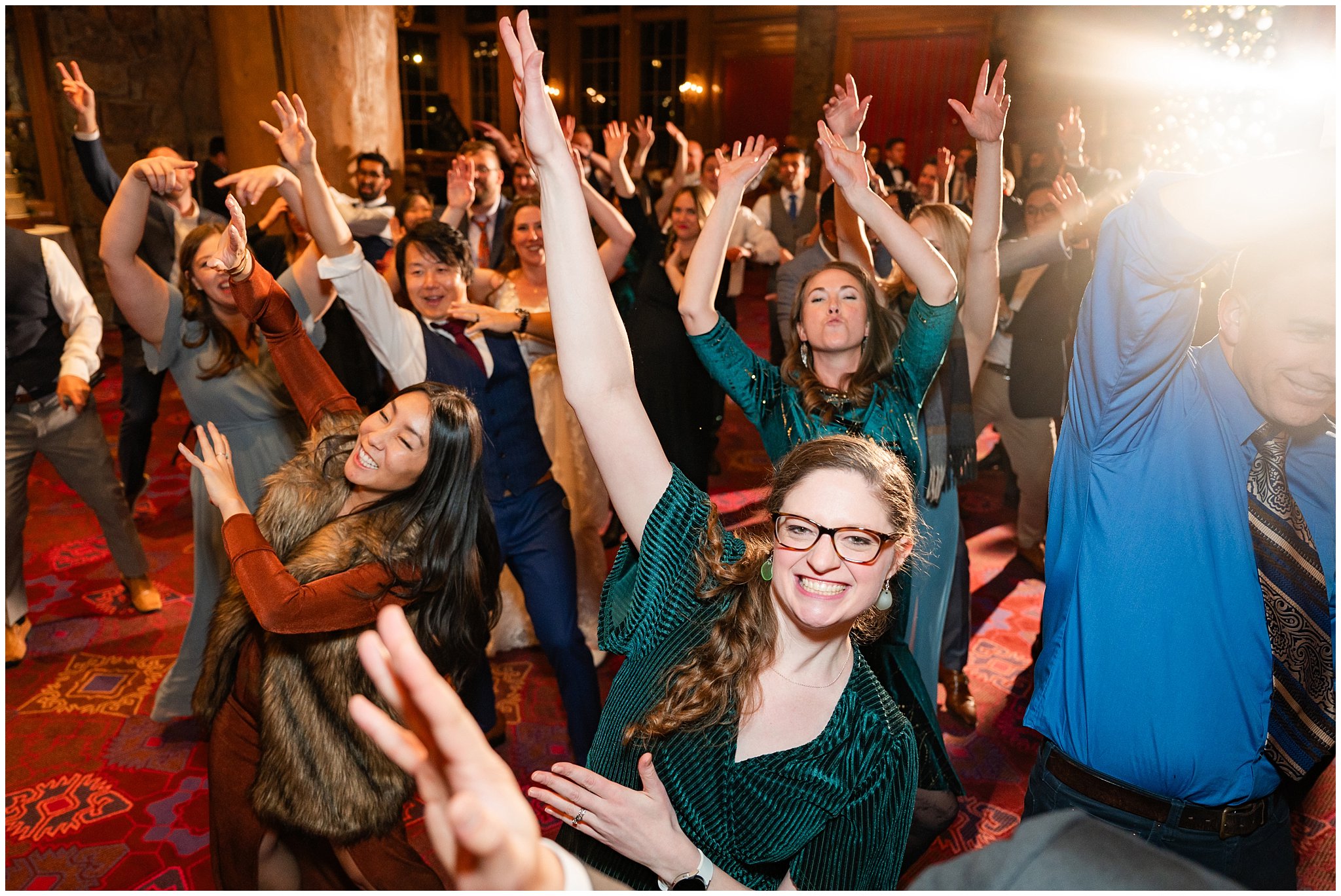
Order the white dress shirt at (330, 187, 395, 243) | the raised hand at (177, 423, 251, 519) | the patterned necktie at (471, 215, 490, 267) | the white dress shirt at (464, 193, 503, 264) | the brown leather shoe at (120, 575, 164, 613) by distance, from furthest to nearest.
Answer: the patterned necktie at (471, 215, 490, 267), the white dress shirt at (464, 193, 503, 264), the white dress shirt at (330, 187, 395, 243), the brown leather shoe at (120, 575, 164, 613), the raised hand at (177, 423, 251, 519)

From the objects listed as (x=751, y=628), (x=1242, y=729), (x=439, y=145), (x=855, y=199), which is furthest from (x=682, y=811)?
(x=439, y=145)

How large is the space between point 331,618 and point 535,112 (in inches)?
41.2

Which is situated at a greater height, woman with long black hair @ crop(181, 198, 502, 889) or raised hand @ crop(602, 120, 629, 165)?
raised hand @ crop(602, 120, 629, 165)

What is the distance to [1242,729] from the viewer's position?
4.02 feet

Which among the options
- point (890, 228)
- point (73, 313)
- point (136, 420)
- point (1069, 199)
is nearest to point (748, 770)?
point (890, 228)

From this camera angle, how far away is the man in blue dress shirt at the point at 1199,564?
1.15 meters

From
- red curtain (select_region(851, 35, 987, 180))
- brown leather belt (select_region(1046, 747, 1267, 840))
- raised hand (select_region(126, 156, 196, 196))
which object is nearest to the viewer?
brown leather belt (select_region(1046, 747, 1267, 840))

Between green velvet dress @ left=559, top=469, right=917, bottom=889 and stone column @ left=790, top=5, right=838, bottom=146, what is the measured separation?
10423 millimetres

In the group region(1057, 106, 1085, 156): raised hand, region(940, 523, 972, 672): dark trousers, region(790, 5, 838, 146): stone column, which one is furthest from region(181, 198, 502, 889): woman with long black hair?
region(790, 5, 838, 146): stone column

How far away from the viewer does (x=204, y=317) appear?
246 cm

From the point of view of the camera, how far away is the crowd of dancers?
1114 millimetres

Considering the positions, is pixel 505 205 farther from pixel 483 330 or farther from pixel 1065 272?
pixel 1065 272

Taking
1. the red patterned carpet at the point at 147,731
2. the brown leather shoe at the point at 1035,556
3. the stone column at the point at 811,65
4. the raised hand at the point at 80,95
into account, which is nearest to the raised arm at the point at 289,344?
the raised hand at the point at 80,95

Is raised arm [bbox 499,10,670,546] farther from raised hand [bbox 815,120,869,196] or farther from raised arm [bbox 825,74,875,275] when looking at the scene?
raised arm [bbox 825,74,875,275]
